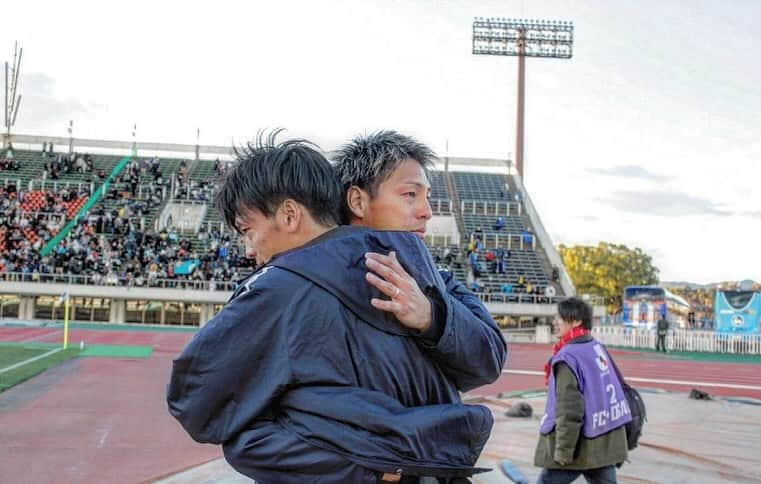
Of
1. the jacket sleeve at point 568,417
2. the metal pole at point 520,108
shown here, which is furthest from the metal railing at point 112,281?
the jacket sleeve at point 568,417

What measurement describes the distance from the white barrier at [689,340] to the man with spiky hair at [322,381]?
28.2m

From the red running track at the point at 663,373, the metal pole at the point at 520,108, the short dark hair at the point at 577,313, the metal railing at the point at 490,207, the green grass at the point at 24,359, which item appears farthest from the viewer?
the metal pole at the point at 520,108

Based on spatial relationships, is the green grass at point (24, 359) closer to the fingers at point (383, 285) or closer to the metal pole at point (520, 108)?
the fingers at point (383, 285)

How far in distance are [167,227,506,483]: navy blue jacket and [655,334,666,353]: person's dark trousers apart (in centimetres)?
2677

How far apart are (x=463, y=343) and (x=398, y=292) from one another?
0.78ft

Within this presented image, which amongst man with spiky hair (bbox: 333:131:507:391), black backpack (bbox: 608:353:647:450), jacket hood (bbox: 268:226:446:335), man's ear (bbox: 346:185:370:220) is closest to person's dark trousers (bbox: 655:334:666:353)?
black backpack (bbox: 608:353:647:450)

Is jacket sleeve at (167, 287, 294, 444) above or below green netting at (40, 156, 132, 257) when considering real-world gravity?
below

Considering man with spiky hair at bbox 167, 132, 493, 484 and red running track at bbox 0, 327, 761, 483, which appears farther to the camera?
red running track at bbox 0, 327, 761, 483

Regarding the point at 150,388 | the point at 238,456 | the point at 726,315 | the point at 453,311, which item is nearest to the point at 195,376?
the point at 238,456

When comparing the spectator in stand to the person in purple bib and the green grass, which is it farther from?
the person in purple bib

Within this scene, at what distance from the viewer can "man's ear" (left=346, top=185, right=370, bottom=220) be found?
212 centimetres

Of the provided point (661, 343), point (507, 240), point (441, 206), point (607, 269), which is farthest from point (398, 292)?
point (607, 269)

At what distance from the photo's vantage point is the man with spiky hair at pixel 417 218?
71.3 inches

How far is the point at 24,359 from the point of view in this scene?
16.5m
